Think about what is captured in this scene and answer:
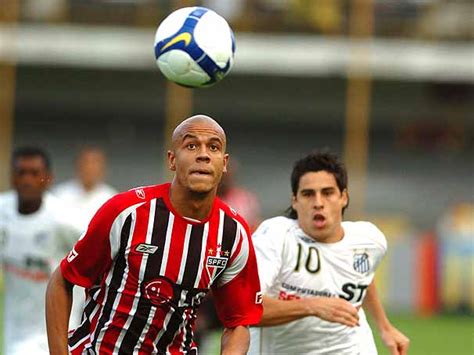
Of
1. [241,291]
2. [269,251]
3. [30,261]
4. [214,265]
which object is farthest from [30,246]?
[214,265]

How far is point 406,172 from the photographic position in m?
28.8

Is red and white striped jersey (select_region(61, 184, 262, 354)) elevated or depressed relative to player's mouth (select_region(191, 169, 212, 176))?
depressed

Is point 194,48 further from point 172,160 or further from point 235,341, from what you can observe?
point 235,341

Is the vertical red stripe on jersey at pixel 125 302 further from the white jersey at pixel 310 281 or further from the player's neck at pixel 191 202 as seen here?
the white jersey at pixel 310 281

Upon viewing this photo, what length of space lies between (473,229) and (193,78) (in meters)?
14.9

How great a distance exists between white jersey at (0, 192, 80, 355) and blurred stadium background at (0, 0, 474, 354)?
13.7 meters

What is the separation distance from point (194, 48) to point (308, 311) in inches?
58.8

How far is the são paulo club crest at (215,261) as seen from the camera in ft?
18.9

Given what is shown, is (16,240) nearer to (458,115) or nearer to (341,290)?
(341,290)

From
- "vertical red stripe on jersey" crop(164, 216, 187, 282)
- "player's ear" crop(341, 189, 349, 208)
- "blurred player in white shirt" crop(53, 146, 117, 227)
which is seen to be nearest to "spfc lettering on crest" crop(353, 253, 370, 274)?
"player's ear" crop(341, 189, 349, 208)

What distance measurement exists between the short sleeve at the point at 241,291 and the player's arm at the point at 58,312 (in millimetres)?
757

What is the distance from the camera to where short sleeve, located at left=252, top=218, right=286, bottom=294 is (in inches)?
258

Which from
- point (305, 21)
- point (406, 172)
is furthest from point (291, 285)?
point (406, 172)

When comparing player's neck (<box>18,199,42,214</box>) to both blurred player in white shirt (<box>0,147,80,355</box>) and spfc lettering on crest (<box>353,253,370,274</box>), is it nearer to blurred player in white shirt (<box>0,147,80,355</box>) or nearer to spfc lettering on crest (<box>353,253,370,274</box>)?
blurred player in white shirt (<box>0,147,80,355</box>)
